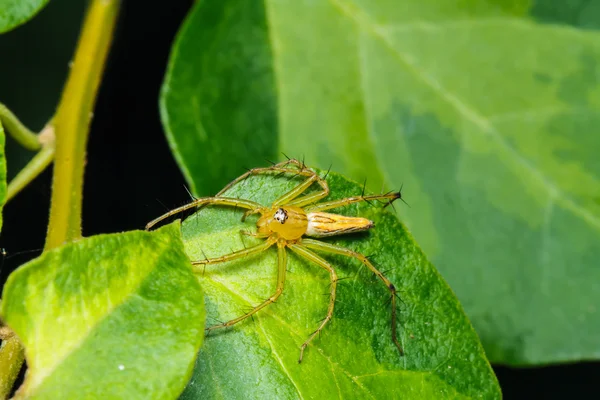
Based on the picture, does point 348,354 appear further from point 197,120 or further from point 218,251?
point 197,120

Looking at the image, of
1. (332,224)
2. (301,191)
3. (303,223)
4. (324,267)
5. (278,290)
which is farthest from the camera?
(303,223)

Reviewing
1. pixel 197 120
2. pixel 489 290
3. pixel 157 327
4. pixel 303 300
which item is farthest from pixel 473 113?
pixel 157 327

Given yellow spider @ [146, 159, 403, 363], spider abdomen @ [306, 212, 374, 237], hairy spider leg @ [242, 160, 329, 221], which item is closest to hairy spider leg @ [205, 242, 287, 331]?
yellow spider @ [146, 159, 403, 363]

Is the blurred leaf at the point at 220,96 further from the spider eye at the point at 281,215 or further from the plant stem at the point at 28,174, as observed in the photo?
the plant stem at the point at 28,174

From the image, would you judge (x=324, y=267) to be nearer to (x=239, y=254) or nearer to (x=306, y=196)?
(x=239, y=254)

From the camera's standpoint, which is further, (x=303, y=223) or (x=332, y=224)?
(x=303, y=223)

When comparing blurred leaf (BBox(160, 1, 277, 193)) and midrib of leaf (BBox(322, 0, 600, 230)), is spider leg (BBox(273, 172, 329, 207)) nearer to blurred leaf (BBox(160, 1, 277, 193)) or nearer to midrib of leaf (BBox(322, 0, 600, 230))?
blurred leaf (BBox(160, 1, 277, 193))

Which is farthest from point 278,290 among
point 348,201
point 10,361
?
point 10,361

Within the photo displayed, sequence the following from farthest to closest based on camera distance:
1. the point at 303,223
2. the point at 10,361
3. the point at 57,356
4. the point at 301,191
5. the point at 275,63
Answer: the point at 275,63, the point at 303,223, the point at 301,191, the point at 10,361, the point at 57,356
